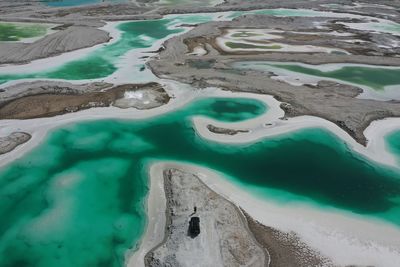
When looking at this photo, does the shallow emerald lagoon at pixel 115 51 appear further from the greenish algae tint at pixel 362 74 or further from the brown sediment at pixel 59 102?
the greenish algae tint at pixel 362 74

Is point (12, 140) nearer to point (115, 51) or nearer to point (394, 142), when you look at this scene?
point (115, 51)

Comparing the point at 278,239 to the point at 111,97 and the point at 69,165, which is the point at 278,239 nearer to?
the point at 69,165

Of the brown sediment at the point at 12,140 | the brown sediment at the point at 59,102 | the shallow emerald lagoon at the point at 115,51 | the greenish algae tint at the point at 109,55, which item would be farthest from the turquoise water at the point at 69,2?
the brown sediment at the point at 12,140

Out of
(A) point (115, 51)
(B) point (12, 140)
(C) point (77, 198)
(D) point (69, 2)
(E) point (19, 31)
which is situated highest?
(B) point (12, 140)

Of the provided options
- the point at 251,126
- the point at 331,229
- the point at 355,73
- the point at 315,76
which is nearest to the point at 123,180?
the point at 251,126

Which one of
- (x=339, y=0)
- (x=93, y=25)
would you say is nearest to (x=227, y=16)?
(x=93, y=25)

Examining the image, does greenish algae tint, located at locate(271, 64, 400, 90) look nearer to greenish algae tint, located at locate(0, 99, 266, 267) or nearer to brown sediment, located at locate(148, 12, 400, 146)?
brown sediment, located at locate(148, 12, 400, 146)
